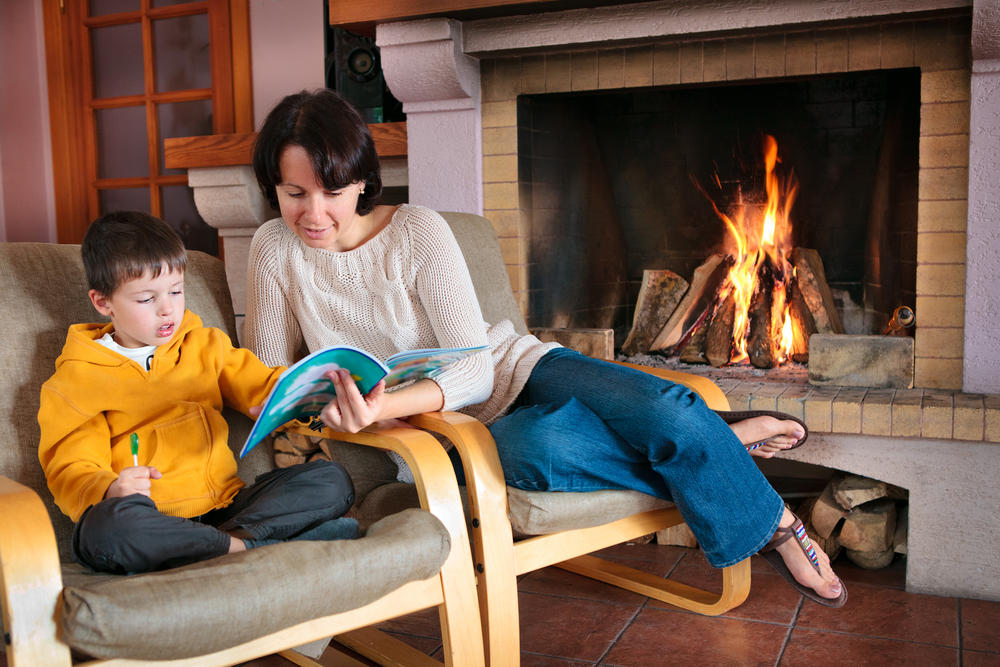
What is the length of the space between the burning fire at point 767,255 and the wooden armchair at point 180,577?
1.48 meters

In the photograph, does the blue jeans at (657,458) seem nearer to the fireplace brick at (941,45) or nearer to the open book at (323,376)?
the open book at (323,376)

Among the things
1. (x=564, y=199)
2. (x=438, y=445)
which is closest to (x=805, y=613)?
(x=438, y=445)

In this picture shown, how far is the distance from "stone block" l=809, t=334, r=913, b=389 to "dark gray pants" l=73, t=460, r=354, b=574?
1378mm

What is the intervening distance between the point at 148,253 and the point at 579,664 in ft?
3.49

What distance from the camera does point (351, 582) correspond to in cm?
121

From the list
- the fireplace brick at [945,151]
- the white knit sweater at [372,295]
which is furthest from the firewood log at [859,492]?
the white knit sweater at [372,295]

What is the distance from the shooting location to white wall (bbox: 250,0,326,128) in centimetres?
327

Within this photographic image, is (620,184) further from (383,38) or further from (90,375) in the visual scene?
(90,375)

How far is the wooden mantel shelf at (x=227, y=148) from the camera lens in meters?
2.81

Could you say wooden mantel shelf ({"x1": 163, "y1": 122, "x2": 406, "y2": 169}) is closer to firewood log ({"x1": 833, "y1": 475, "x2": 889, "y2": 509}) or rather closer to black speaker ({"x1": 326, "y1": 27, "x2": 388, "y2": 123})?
black speaker ({"x1": 326, "y1": 27, "x2": 388, "y2": 123})

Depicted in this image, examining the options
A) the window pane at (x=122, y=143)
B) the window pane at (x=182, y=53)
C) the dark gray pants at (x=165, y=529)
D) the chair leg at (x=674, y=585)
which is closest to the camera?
the dark gray pants at (x=165, y=529)

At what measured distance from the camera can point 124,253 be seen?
1.41 m

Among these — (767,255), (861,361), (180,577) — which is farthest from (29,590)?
(767,255)

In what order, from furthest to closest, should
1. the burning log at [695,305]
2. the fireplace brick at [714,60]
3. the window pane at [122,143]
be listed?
the window pane at [122,143]
the burning log at [695,305]
the fireplace brick at [714,60]
